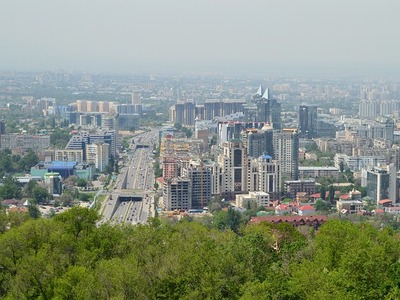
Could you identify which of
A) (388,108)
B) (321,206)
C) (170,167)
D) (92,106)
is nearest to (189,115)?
(92,106)

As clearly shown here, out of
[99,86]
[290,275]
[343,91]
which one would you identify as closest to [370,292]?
[290,275]

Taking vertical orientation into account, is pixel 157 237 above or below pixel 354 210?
above

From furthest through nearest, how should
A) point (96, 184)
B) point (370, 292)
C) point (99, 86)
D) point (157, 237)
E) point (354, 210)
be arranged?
point (99, 86), point (96, 184), point (354, 210), point (157, 237), point (370, 292)

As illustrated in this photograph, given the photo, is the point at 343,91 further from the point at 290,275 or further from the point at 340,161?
the point at 290,275

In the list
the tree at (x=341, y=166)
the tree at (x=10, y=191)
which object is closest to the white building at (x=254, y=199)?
the tree at (x=10, y=191)

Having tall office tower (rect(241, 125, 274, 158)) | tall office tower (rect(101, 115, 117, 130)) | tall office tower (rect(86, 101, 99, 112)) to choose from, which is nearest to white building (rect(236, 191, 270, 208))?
tall office tower (rect(241, 125, 274, 158))

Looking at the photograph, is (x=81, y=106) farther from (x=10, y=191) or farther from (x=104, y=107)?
(x=10, y=191)

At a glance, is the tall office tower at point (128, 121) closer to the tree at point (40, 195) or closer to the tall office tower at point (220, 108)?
the tall office tower at point (220, 108)

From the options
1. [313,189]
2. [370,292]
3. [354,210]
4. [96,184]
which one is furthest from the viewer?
[96,184]
